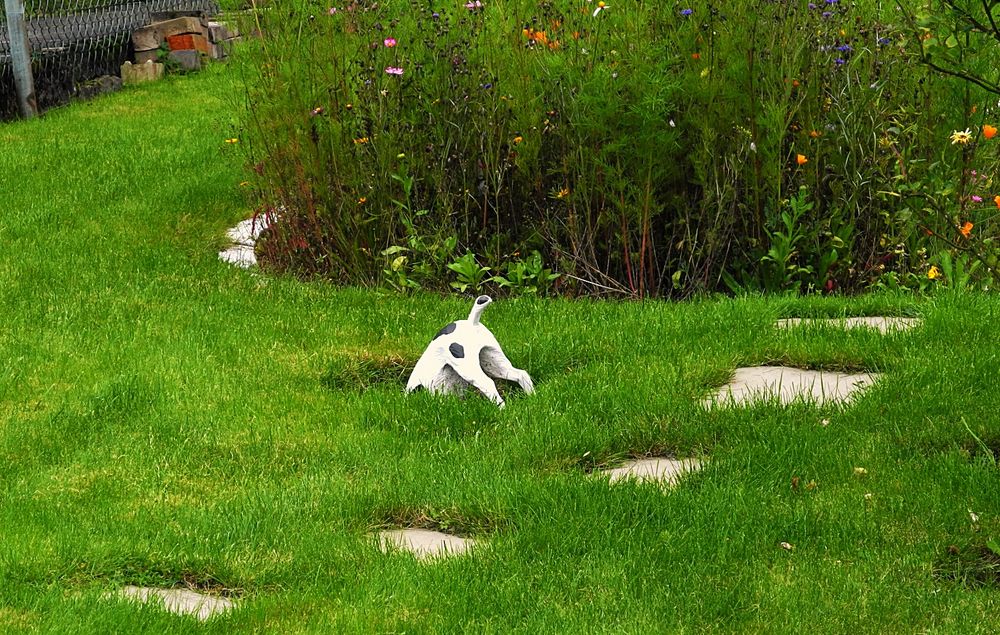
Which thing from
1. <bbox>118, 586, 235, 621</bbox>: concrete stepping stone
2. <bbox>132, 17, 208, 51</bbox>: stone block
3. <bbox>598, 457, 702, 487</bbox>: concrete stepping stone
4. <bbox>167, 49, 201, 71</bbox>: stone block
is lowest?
<bbox>167, 49, 201, 71</bbox>: stone block

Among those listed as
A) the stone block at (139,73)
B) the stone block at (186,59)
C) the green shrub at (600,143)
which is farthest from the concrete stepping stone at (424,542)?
the stone block at (186,59)

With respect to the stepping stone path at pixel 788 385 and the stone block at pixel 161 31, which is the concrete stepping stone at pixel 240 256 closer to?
the stepping stone path at pixel 788 385

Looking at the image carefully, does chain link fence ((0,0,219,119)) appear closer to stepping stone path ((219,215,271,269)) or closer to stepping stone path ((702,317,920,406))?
stepping stone path ((219,215,271,269))

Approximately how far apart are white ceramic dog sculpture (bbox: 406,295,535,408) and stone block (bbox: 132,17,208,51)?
898 centimetres

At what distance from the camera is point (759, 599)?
3479mm

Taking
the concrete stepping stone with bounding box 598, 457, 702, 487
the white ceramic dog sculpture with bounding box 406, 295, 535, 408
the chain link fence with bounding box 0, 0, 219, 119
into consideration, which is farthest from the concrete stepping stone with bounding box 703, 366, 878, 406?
the chain link fence with bounding box 0, 0, 219, 119

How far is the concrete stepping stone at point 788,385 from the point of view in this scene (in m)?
4.78

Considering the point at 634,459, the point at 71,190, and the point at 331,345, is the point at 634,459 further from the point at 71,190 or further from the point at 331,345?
the point at 71,190

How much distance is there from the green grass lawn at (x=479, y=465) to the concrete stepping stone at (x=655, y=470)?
6cm

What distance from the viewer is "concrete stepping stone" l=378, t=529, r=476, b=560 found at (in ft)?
12.5

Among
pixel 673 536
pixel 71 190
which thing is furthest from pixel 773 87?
pixel 71 190

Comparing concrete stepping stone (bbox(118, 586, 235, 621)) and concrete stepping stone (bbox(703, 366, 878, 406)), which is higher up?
concrete stepping stone (bbox(118, 586, 235, 621))

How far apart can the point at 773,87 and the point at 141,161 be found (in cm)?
472

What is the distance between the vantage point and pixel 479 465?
4.32 m
